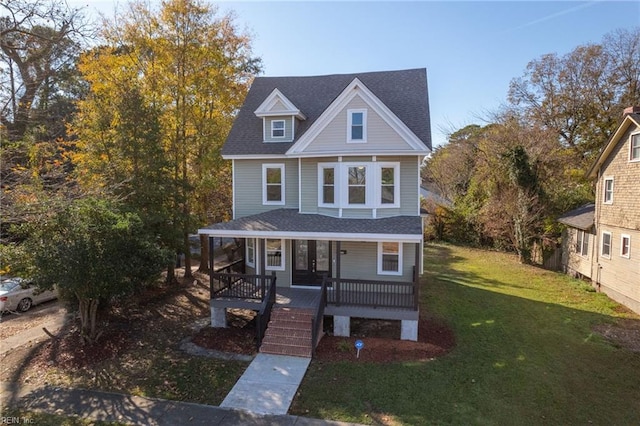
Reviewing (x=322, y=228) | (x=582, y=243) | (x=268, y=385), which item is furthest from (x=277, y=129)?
(x=582, y=243)

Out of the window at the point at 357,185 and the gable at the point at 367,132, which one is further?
the window at the point at 357,185

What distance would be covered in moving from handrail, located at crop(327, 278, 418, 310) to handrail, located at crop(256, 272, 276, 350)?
1.95 metres

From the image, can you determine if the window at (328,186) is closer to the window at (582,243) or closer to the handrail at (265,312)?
the handrail at (265,312)

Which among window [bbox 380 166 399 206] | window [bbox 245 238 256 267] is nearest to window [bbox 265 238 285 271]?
window [bbox 245 238 256 267]

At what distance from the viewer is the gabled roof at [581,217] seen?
63.6 ft

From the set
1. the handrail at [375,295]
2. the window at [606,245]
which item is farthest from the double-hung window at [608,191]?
the handrail at [375,295]

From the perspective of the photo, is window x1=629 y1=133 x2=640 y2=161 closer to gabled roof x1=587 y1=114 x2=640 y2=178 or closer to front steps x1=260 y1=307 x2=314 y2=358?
gabled roof x1=587 y1=114 x2=640 y2=178

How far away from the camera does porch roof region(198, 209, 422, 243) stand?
12133 millimetres

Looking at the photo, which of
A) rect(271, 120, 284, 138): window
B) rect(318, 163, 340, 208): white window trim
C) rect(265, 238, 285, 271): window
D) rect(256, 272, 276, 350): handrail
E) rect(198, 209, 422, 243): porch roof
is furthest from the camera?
rect(271, 120, 284, 138): window

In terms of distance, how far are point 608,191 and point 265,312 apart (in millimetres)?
17366

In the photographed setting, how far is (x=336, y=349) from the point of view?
11297 mm

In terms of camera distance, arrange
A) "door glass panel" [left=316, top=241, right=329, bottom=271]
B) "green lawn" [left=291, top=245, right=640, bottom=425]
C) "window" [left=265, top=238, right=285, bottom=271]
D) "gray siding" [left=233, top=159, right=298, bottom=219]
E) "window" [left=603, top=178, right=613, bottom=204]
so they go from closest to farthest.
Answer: "green lawn" [left=291, top=245, right=640, bottom=425], "door glass panel" [left=316, top=241, right=329, bottom=271], "window" [left=265, top=238, right=285, bottom=271], "gray siding" [left=233, top=159, right=298, bottom=219], "window" [left=603, top=178, right=613, bottom=204]

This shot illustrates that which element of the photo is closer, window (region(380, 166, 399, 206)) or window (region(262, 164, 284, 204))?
window (region(380, 166, 399, 206))

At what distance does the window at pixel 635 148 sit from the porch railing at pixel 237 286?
52.6ft
